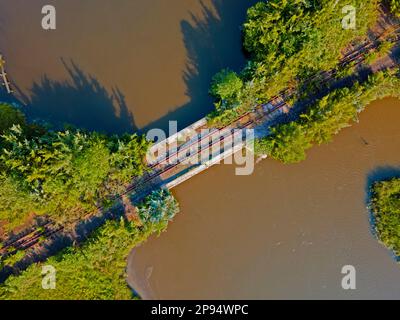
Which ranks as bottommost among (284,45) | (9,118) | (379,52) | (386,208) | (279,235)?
(386,208)

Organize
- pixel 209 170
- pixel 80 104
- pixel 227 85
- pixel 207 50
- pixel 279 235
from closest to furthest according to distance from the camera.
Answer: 1. pixel 227 85
2. pixel 279 235
3. pixel 209 170
4. pixel 80 104
5. pixel 207 50

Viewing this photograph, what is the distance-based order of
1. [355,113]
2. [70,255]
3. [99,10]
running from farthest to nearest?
[99,10]
[355,113]
[70,255]

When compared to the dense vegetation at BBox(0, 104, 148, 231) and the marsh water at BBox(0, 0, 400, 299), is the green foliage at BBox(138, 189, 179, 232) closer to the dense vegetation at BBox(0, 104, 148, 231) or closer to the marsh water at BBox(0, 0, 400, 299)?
the marsh water at BBox(0, 0, 400, 299)

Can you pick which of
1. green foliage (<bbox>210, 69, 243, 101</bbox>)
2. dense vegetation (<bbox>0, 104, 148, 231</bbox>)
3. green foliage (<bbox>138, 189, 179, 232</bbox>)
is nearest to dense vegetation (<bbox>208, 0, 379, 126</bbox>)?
green foliage (<bbox>210, 69, 243, 101</bbox>)

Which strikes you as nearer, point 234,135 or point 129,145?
point 129,145

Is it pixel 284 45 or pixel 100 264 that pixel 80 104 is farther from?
pixel 284 45

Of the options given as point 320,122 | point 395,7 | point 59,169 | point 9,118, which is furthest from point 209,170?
point 395,7
